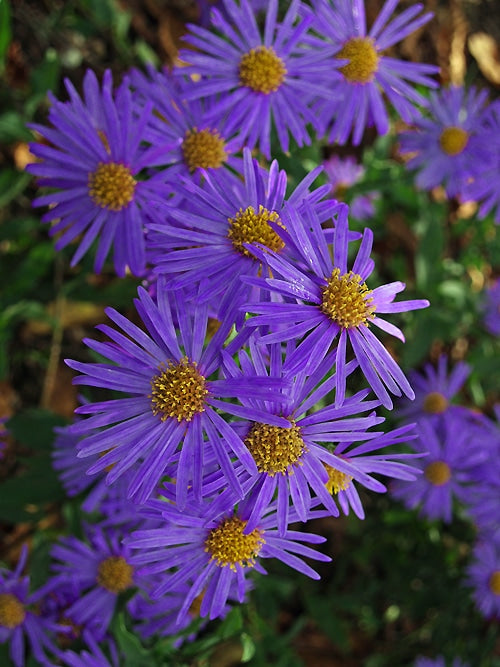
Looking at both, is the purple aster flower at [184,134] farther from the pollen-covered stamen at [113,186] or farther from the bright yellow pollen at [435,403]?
the bright yellow pollen at [435,403]

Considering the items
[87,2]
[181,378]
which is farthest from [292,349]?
[87,2]

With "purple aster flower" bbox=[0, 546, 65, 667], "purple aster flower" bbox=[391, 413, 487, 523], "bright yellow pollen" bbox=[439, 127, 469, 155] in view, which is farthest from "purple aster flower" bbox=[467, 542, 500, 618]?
"purple aster flower" bbox=[0, 546, 65, 667]

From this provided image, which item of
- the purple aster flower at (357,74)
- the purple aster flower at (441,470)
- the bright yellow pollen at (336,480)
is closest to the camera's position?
the bright yellow pollen at (336,480)

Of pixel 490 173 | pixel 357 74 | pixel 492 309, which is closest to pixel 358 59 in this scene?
pixel 357 74

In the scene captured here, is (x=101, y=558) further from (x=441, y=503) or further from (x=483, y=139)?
(x=483, y=139)

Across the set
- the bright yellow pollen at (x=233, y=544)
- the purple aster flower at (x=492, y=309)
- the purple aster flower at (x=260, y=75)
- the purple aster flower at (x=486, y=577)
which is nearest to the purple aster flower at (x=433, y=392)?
the purple aster flower at (x=492, y=309)

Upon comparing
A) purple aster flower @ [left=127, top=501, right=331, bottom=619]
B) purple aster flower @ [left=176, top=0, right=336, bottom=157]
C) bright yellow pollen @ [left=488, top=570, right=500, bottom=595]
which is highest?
purple aster flower @ [left=176, top=0, right=336, bottom=157]

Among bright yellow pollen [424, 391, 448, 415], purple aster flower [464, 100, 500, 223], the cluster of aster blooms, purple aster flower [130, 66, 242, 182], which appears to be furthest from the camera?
bright yellow pollen [424, 391, 448, 415]

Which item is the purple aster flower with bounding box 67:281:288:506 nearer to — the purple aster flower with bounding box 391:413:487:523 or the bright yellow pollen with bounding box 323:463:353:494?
the bright yellow pollen with bounding box 323:463:353:494
